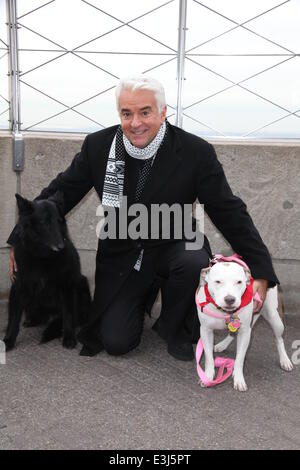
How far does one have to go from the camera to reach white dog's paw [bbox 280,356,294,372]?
3.10 m

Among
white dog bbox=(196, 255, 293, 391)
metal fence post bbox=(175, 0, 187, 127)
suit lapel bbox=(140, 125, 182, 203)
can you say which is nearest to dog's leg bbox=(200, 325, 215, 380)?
white dog bbox=(196, 255, 293, 391)

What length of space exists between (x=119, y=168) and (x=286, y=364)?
1586mm

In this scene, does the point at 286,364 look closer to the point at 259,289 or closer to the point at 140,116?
the point at 259,289

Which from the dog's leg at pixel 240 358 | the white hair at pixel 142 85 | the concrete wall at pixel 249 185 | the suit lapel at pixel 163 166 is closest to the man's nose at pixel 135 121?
the white hair at pixel 142 85

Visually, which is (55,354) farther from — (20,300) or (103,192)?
(103,192)

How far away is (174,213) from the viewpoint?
325cm

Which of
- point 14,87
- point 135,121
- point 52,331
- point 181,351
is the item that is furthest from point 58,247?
point 14,87

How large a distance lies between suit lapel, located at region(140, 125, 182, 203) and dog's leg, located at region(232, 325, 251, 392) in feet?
3.22

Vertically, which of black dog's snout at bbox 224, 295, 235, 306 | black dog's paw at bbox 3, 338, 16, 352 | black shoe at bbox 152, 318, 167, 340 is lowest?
black dog's paw at bbox 3, 338, 16, 352

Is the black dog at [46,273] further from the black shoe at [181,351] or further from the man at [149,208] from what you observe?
the black shoe at [181,351]

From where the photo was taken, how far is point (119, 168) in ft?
10.3

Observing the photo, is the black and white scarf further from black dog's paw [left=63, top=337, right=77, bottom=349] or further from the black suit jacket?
black dog's paw [left=63, top=337, right=77, bottom=349]

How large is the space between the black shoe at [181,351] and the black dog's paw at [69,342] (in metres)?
0.64
